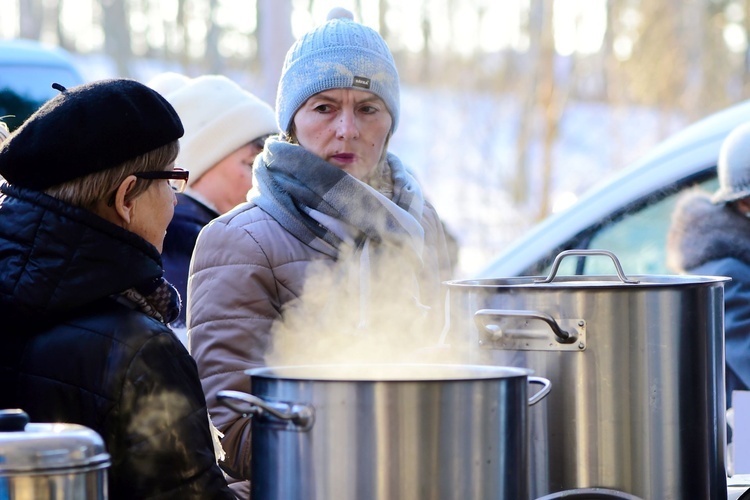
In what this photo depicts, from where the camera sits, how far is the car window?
14.1 ft

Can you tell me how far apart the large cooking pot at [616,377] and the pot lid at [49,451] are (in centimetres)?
84

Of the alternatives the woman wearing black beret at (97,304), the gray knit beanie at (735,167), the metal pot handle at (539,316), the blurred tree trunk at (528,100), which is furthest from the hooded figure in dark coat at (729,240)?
the blurred tree trunk at (528,100)

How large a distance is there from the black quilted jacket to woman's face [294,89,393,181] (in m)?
0.92

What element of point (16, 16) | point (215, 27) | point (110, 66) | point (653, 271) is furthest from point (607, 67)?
point (653, 271)

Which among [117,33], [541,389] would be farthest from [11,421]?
[117,33]

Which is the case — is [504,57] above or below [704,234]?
above

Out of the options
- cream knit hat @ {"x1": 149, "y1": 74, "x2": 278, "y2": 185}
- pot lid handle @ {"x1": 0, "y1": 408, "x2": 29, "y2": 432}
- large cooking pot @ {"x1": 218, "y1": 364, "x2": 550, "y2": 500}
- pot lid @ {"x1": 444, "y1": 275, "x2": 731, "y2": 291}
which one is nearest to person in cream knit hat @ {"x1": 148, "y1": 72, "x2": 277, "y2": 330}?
cream knit hat @ {"x1": 149, "y1": 74, "x2": 278, "y2": 185}

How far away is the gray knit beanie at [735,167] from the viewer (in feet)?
12.6

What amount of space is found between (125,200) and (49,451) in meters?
0.69

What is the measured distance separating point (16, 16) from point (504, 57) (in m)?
10.8

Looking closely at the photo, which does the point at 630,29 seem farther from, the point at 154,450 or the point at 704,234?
the point at 154,450

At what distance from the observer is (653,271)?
457 centimetres

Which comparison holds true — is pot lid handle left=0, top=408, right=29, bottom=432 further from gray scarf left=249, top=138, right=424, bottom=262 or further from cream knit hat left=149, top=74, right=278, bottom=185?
cream knit hat left=149, top=74, right=278, bottom=185

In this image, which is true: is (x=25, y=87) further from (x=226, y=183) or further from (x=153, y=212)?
(x=153, y=212)
